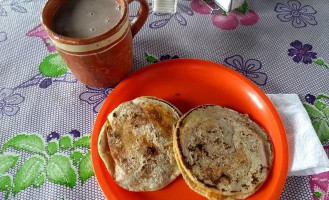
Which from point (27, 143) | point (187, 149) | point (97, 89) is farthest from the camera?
point (97, 89)

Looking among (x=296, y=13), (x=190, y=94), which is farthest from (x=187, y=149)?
(x=296, y=13)

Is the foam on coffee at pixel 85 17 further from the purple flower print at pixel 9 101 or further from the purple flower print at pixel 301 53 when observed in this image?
the purple flower print at pixel 301 53

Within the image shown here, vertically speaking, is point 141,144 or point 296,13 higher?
point 296,13

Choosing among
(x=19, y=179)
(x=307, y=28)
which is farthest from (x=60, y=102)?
(x=307, y=28)

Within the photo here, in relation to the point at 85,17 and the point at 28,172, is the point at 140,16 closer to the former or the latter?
the point at 85,17

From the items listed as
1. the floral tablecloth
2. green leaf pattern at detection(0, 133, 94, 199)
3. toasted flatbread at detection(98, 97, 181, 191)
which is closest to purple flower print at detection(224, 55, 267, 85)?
the floral tablecloth

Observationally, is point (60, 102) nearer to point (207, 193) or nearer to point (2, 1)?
point (207, 193)

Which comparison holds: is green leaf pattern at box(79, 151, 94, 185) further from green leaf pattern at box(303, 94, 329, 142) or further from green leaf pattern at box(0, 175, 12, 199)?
green leaf pattern at box(303, 94, 329, 142)

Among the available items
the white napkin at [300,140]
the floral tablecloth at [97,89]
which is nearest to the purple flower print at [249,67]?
the floral tablecloth at [97,89]

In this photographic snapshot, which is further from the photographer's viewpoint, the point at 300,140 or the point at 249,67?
the point at 249,67
